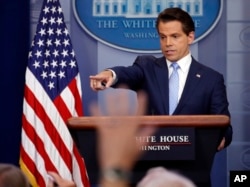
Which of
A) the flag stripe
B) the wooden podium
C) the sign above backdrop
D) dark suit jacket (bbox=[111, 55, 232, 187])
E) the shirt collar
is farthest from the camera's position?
the sign above backdrop

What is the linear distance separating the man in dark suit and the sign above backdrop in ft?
6.26

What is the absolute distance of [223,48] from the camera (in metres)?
6.23

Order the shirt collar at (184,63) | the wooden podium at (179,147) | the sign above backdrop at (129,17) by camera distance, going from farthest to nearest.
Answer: the sign above backdrop at (129,17) → the shirt collar at (184,63) → the wooden podium at (179,147)

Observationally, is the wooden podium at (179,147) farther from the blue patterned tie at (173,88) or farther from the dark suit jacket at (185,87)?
the blue patterned tie at (173,88)

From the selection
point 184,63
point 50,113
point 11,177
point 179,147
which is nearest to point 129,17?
point 50,113

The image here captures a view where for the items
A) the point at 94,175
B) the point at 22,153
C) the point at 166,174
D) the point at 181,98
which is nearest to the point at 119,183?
the point at 166,174

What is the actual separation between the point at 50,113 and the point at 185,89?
7.19 feet

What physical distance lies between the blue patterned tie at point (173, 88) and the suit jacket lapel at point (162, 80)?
4 cm

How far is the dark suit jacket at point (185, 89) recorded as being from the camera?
158 inches

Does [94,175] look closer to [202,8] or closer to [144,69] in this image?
[144,69]

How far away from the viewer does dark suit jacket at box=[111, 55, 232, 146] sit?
13.2 feet

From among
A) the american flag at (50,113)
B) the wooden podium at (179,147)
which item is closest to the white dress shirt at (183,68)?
the wooden podium at (179,147)

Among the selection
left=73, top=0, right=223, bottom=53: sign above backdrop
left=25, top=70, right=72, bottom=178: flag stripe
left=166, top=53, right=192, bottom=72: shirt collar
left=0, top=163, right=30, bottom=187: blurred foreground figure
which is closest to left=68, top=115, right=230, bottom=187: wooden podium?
left=0, top=163, right=30, bottom=187: blurred foreground figure

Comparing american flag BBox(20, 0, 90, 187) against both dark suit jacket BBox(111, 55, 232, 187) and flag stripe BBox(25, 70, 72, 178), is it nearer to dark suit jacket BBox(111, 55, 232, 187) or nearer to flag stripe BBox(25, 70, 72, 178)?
flag stripe BBox(25, 70, 72, 178)
